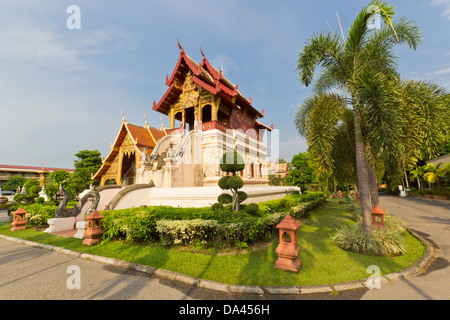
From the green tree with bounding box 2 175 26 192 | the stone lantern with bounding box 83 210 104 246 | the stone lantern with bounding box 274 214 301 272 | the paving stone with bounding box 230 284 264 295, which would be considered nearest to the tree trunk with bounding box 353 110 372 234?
the stone lantern with bounding box 274 214 301 272

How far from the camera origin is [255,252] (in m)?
5.25

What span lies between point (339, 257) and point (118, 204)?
30.2 ft

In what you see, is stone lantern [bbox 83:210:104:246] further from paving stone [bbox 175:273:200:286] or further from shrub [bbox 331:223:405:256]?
shrub [bbox 331:223:405:256]

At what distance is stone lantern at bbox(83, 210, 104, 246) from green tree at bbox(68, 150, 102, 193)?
18.4 metres

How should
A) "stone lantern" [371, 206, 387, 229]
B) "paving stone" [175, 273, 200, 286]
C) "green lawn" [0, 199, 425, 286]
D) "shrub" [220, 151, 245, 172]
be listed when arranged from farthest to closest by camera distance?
1. "shrub" [220, 151, 245, 172]
2. "stone lantern" [371, 206, 387, 229]
3. "green lawn" [0, 199, 425, 286]
4. "paving stone" [175, 273, 200, 286]

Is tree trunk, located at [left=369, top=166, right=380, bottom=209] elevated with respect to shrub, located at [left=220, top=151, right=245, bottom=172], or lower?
lower

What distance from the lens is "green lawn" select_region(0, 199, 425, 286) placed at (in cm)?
390

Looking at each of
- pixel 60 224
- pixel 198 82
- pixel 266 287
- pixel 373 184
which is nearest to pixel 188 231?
pixel 266 287

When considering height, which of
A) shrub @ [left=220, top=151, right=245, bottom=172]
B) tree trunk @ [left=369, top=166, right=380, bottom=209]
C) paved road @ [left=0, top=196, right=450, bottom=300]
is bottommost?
paved road @ [left=0, top=196, right=450, bottom=300]

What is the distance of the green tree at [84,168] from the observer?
22547 mm

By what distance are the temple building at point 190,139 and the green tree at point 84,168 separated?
4916 mm

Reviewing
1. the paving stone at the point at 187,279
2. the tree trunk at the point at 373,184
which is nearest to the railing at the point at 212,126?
the tree trunk at the point at 373,184

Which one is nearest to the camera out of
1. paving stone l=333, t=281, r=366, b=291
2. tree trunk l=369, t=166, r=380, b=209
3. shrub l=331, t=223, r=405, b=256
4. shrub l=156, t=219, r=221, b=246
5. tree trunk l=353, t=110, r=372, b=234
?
paving stone l=333, t=281, r=366, b=291

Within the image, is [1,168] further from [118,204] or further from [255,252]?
[255,252]
